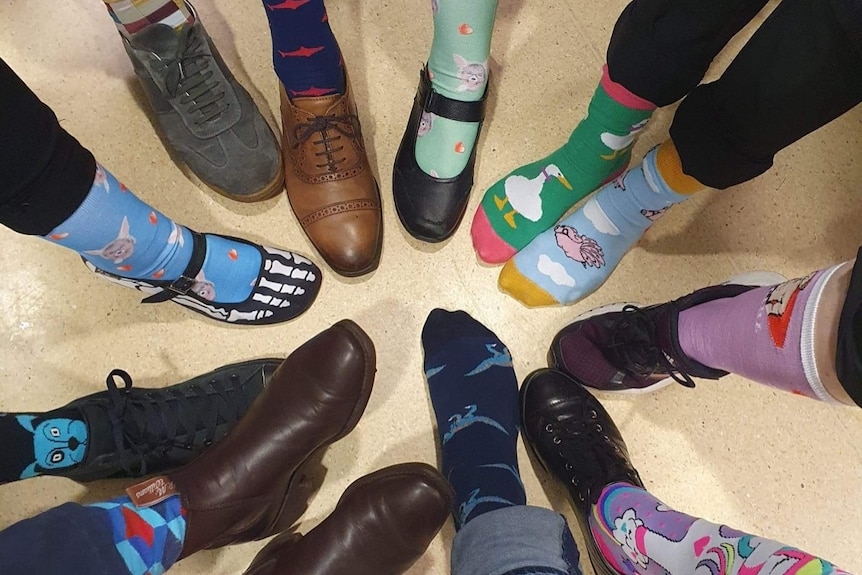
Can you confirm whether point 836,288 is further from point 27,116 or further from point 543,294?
point 27,116

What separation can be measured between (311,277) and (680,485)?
0.65m

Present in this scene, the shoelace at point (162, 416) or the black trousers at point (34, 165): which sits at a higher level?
the black trousers at point (34, 165)

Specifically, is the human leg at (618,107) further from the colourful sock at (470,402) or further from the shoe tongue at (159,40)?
the shoe tongue at (159,40)

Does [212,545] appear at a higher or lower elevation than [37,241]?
lower

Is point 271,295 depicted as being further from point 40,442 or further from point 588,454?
point 588,454

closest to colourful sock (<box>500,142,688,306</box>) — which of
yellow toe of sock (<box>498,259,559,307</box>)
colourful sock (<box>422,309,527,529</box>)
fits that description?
yellow toe of sock (<box>498,259,559,307</box>)

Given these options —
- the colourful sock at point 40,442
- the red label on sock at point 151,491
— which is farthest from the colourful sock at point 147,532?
the colourful sock at point 40,442

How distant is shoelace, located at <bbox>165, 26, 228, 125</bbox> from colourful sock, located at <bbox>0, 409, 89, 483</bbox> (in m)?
0.45

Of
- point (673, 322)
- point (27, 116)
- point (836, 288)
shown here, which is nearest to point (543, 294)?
point (673, 322)

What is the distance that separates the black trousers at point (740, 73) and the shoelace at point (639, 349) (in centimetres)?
20

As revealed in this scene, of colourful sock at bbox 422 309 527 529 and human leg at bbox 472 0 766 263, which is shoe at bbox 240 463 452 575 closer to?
colourful sock at bbox 422 309 527 529

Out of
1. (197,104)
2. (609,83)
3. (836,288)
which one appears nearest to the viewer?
(836,288)

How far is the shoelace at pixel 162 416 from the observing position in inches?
32.5

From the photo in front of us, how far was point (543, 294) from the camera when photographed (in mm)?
967
